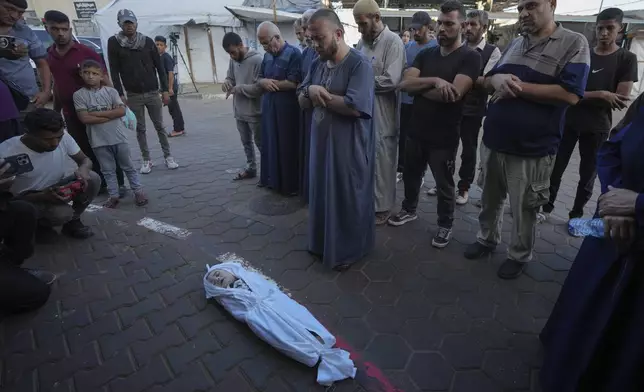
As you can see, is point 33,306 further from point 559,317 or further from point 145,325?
point 559,317

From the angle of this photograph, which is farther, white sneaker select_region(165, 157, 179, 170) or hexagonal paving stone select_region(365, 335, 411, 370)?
white sneaker select_region(165, 157, 179, 170)

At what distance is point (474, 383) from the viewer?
2152 millimetres

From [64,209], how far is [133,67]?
2430 millimetres

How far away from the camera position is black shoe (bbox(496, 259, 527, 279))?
3073 millimetres

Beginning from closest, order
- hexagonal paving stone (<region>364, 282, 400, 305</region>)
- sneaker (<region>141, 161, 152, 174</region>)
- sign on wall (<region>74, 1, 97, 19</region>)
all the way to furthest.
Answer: hexagonal paving stone (<region>364, 282, 400, 305</region>) < sneaker (<region>141, 161, 152, 174</region>) < sign on wall (<region>74, 1, 97, 19</region>)

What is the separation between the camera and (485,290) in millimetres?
2955

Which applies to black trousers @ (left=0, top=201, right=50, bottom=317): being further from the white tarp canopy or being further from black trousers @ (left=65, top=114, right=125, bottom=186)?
the white tarp canopy

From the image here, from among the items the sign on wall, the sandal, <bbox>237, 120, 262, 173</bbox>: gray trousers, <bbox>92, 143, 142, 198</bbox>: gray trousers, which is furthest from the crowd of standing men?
the sign on wall

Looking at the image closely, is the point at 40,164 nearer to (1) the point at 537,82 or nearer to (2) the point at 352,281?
(2) the point at 352,281

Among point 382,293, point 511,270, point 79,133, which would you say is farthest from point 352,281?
point 79,133

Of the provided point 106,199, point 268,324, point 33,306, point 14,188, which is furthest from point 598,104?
point 106,199

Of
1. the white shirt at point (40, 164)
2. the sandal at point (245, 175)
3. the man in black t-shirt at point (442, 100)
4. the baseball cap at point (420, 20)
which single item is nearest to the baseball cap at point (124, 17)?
the white shirt at point (40, 164)

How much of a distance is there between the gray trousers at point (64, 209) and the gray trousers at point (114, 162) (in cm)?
57

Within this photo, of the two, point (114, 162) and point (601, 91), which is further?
point (114, 162)
